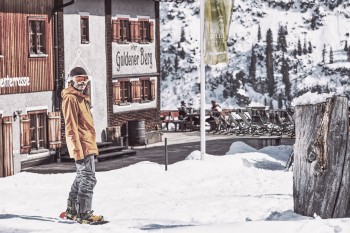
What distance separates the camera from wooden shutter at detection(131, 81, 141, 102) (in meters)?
34.6

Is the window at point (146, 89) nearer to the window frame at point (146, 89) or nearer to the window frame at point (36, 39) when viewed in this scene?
the window frame at point (146, 89)

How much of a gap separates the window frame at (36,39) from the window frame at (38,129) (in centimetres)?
173

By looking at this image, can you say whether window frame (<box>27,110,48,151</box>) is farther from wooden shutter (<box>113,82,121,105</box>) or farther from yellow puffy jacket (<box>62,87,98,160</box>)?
yellow puffy jacket (<box>62,87,98,160</box>)

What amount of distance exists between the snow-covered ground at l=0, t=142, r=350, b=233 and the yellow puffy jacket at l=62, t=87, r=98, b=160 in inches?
34.8

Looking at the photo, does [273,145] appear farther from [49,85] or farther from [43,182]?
[43,182]

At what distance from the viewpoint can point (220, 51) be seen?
21516 millimetres

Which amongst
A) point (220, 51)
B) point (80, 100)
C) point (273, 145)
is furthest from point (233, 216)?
point (273, 145)

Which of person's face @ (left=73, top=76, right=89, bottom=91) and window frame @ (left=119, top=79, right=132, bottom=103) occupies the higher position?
person's face @ (left=73, top=76, right=89, bottom=91)

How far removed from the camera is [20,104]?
26.2m

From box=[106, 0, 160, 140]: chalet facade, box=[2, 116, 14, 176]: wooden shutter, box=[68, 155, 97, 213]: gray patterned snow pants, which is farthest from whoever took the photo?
box=[106, 0, 160, 140]: chalet facade

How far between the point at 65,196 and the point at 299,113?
25.6 feet

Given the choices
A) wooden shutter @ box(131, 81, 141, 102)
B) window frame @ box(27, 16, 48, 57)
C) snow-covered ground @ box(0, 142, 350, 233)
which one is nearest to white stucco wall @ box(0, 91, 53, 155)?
window frame @ box(27, 16, 48, 57)

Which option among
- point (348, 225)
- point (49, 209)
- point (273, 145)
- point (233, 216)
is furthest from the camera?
point (273, 145)

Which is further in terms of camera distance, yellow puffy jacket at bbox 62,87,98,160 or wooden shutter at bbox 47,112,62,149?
wooden shutter at bbox 47,112,62,149
